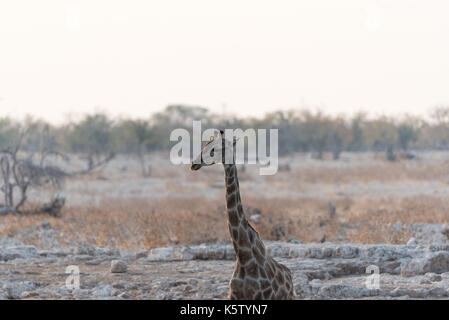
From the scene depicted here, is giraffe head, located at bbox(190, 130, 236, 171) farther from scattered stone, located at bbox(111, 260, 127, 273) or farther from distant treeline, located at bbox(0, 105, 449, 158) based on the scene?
distant treeline, located at bbox(0, 105, 449, 158)

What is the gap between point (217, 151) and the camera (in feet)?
16.4

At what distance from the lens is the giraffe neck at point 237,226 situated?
16.5 feet

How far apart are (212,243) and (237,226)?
16.7 ft

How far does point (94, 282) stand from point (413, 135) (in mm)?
36560

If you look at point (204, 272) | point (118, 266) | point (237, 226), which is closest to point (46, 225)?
point (118, 266)

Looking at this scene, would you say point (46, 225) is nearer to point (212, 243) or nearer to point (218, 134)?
point (212, 243)

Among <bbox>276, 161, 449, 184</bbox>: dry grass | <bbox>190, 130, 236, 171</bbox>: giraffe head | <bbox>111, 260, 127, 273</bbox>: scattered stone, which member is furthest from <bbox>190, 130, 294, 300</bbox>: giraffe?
<bbox>276, 161, 449, 184</bbox>: dry grass

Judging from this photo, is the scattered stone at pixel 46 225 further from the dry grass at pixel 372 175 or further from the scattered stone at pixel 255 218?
the dry grass at pixel 372 175

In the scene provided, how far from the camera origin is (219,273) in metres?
7.63

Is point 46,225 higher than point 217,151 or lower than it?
lower

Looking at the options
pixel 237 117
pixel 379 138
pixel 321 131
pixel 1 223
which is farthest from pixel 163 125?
pixel 1 223

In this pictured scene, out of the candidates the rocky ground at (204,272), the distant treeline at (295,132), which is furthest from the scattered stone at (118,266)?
the distant treeline at (295,132)

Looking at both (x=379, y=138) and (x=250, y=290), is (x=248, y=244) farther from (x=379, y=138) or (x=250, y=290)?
(x=379, y=138)

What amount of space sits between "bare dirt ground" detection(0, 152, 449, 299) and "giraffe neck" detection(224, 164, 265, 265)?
161 cm
